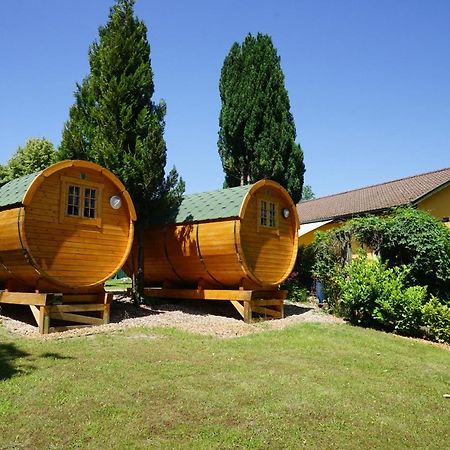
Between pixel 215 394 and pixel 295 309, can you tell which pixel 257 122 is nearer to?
pixel 295 309

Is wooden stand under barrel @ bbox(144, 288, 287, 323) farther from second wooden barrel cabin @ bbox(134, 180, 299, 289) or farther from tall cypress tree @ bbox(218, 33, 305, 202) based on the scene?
tall cypress tree @ bbox(218, 33, 305, 202)

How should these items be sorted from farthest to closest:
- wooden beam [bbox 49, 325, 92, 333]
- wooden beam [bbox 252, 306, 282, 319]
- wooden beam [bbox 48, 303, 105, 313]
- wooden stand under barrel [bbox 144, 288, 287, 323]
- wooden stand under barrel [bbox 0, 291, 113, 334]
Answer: wooden beam [bbox 252, 306, 282, 319], wooden stand under barrel [bbox 144, 288, 287, 323], wooden beam [bbox 48, 303, 105, 313], wooden beam [bbox 49, 325, 92, 333], wooden stand under barrel [bbox 0, 291, 113, 334]

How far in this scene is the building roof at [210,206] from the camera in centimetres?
1421

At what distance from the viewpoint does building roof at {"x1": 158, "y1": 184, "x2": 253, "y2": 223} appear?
559 inches

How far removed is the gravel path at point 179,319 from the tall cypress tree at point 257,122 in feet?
24.9

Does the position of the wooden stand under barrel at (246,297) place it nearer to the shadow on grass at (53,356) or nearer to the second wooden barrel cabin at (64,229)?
the second wooden barrel cabin at (64,229)

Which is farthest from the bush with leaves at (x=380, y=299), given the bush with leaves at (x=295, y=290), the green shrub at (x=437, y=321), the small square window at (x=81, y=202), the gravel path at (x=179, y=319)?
the small square window at (x=81, y=202)

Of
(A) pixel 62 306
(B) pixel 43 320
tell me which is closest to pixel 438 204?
(A) pixel 62 306

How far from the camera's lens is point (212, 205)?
15227 millimetres

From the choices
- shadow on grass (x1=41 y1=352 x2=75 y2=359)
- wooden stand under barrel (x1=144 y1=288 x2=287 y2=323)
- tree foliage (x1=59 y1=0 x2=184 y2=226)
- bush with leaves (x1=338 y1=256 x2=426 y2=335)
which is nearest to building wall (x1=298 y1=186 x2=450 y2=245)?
wooden stand under barrel (x1=144 y1=288 x2=287 y2=323)

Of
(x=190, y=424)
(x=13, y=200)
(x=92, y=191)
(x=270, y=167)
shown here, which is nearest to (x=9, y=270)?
(x=13, y=200)

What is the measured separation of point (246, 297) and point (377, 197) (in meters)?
15.9

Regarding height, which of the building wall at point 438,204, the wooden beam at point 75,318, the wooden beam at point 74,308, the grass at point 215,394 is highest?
the building wall at point 438,204

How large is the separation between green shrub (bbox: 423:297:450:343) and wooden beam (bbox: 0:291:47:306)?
33.8 ft
